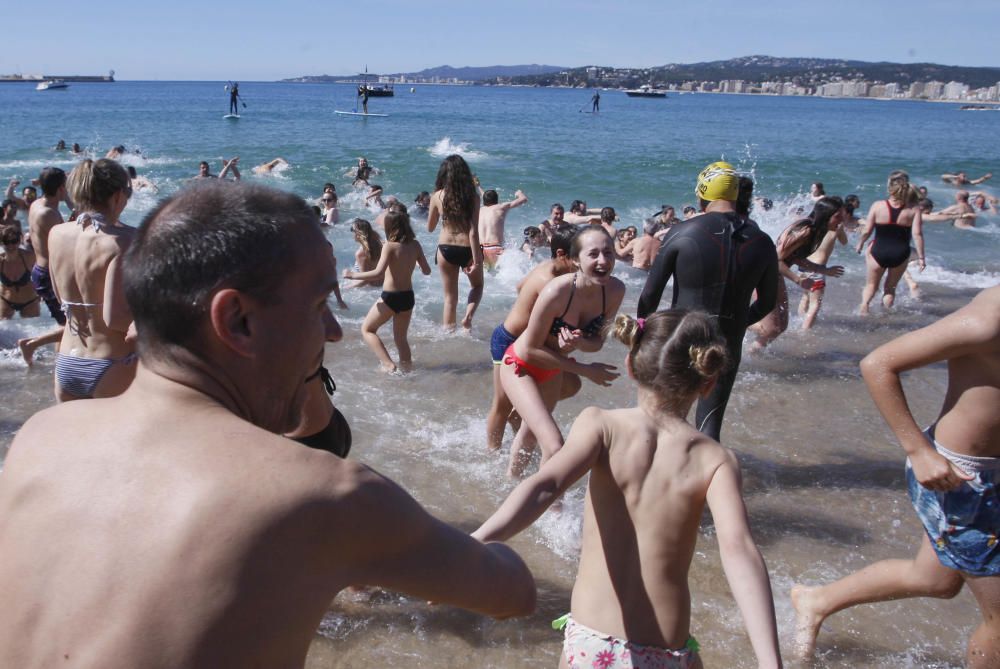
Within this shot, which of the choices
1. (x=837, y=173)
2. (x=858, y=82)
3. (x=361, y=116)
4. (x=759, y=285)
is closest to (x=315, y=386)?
(x=759, y=285)

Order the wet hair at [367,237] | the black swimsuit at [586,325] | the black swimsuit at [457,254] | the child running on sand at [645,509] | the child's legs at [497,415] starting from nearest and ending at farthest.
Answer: the child running on sand at [645,509] < the black swimsuit at [586,325] < the child's legs at [497,415] < the wet hair at [367,237] < the black swimsuit at [457,254]

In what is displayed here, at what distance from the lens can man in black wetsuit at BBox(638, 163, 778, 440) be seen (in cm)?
414

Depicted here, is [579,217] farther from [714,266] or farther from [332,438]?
[332,438]

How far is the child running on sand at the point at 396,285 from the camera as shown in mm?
7164

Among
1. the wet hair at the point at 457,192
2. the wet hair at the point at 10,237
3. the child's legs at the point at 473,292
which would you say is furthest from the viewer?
the child's legs at the point at 473,292

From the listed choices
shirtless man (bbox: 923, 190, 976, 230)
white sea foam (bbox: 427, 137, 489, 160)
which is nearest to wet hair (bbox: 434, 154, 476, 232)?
shirtless man (bbox: 923, 190, 976, 230)

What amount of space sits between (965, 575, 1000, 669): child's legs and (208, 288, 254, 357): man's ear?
8.91 ft

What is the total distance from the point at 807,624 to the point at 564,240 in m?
2.24

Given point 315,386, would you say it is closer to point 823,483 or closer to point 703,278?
point 703,278

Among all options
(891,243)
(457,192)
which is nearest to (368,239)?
(457,192)

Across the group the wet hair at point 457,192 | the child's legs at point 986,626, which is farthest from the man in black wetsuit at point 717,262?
the wet hair at point 457,192

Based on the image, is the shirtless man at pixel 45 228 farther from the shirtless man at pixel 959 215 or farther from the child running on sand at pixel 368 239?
the shirtless man at pixel 959 215

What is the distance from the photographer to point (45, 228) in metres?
6.43

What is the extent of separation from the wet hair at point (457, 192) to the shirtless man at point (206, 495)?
6.57 metres
